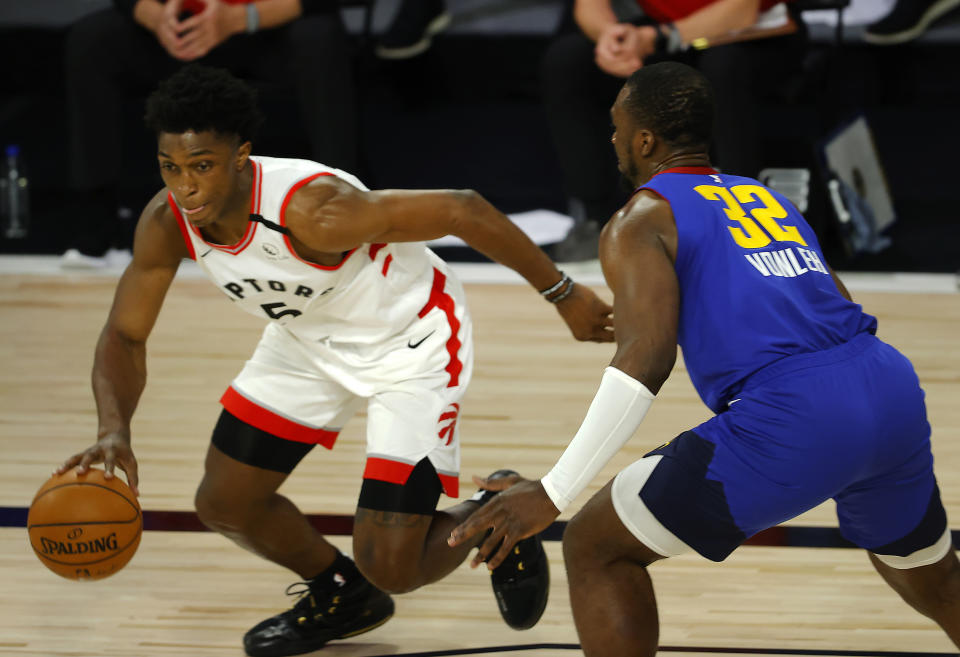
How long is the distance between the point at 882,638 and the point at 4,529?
2.36 metres

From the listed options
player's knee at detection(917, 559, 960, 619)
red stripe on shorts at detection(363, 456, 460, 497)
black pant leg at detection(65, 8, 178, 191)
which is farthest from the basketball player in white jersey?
black pant leg at detection(65, 8, 178, 191)

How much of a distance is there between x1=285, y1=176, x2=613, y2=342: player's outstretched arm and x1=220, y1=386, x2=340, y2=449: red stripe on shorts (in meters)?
0.44

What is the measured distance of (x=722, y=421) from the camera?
7.70 feet

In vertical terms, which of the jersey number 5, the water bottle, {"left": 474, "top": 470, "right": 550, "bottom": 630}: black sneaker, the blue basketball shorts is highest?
the jersey number 5

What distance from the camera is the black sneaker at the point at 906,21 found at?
685cm

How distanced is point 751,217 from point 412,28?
4.96 meters

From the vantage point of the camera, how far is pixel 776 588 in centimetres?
330

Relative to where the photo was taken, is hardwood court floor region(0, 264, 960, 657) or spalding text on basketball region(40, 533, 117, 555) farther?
hardwood court floor region(0, 264, 960, 657)

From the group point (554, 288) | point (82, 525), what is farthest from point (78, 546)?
point (554, 288)

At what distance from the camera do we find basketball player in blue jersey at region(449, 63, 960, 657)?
2293 millimetres

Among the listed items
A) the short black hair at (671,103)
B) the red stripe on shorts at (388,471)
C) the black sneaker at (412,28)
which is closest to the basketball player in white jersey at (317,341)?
the red stripe on shorts at (388,471)

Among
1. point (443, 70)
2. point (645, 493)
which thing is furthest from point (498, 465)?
point (443, 70)

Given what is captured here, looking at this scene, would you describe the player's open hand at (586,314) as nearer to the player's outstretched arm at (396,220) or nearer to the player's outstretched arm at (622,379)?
the player's outstretched arm at (396,220)

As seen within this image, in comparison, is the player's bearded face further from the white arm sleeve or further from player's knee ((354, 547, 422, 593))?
the white arm sleeve
